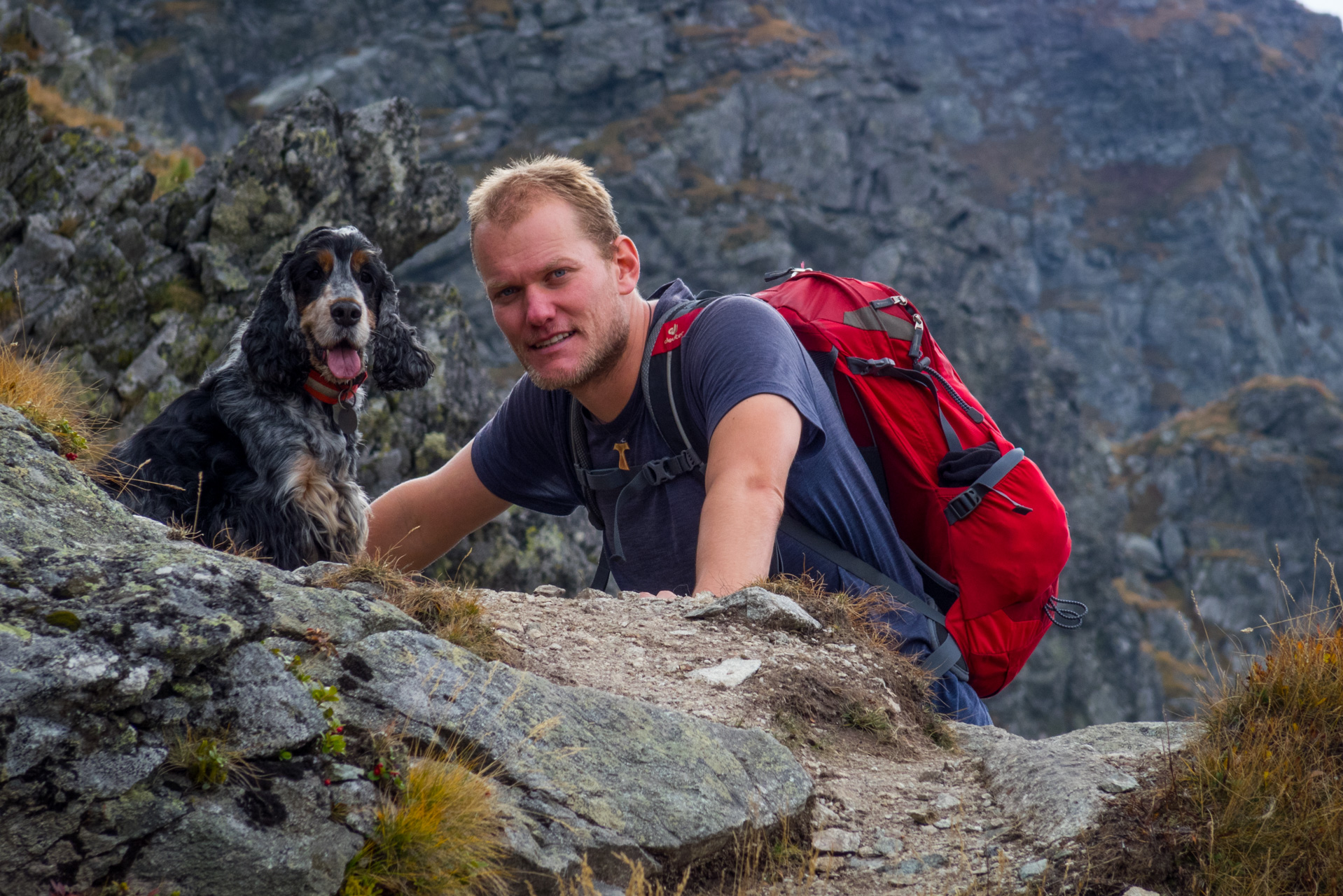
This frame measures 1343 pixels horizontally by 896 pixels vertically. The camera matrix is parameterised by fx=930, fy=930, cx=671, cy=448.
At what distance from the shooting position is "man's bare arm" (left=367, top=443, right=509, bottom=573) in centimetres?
540

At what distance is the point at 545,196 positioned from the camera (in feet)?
14.7

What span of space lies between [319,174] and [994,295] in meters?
70.5

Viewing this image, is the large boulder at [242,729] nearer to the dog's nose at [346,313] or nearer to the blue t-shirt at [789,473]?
A: the blue t-shirt at [789,473]

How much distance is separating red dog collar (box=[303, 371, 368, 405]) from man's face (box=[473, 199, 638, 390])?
130 centimetres

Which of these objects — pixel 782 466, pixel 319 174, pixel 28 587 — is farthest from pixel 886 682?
pixel 319 174

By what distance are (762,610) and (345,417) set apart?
9.18ft

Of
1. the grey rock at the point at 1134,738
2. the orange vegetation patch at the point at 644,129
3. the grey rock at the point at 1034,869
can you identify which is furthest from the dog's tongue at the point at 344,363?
the orange vegetation patch at the point at 644,129

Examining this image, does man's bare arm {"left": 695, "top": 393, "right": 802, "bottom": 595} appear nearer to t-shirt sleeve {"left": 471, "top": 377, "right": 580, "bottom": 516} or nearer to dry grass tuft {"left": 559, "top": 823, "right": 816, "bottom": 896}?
t-shirt sleeve {"left": 471, "top": 377, "right": 580, "bottom": 516}

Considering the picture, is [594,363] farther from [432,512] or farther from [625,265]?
[432,512]

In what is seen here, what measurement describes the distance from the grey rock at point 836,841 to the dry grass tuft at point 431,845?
1062 mm

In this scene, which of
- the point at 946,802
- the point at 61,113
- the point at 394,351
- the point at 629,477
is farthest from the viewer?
the point at 61,113

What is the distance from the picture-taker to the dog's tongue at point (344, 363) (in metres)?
5.23

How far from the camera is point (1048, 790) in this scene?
2.96 m

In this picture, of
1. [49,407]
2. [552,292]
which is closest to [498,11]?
[552,292]
